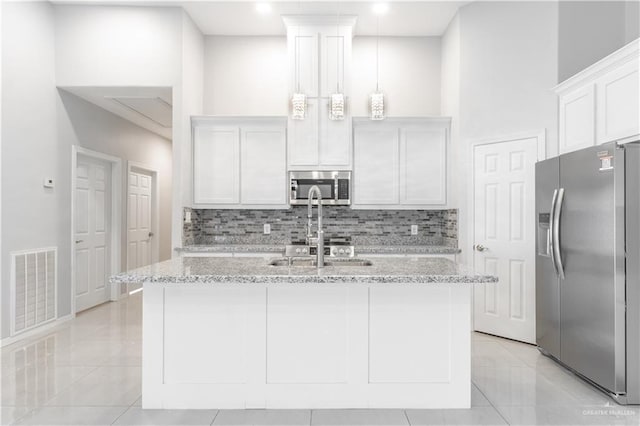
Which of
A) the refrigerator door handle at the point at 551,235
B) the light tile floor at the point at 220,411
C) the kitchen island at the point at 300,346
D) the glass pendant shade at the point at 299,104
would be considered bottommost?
the light tile floor at the point at 220,411

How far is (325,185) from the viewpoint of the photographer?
4766 millimetres

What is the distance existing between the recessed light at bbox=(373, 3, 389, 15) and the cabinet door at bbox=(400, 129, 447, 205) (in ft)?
4.47

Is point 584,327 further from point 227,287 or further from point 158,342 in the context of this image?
point 158,342

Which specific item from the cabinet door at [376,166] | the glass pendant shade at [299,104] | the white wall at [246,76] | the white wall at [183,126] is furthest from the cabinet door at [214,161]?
the cabinet door at [376,166]

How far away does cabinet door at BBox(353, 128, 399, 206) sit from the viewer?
4.80 m

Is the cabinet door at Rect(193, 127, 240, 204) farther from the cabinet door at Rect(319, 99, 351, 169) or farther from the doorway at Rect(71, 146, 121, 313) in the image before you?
the doorway at Rect(71, 146, 121, 313)

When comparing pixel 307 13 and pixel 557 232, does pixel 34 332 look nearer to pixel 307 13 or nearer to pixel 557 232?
pixel 307 13

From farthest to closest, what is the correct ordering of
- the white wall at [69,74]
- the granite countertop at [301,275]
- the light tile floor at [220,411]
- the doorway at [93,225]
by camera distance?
the doorway at [93,225]
the white wall at [69,74]
the light tile floor at [220,411]
the granite countertop at [301,275]

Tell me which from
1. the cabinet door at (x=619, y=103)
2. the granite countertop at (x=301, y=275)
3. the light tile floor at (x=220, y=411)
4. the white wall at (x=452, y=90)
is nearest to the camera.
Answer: the granite countertop at (x=301, y=275)

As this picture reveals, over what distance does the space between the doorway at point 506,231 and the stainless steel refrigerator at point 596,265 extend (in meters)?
0.58

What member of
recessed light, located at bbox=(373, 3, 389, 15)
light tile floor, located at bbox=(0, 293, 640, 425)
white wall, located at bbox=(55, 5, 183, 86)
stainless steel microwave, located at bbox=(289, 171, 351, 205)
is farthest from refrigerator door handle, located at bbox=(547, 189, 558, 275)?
white wall, located at bbox=(55, 5, 183, 86)

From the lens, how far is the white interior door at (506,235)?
3.92 metres

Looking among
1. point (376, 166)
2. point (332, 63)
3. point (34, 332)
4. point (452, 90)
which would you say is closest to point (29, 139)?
point (34, 332)

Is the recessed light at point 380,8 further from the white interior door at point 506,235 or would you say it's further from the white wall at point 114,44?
the white wall at point 114,44
